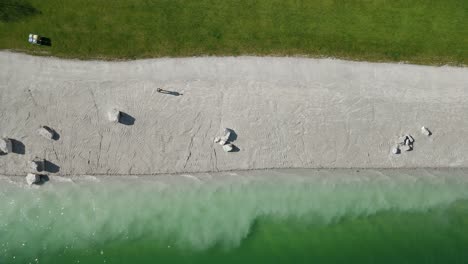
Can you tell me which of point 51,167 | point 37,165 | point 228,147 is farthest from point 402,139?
point 37,165

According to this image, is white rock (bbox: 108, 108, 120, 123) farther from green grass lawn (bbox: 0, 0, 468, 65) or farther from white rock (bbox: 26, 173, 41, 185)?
white rock (bbox: 26, 173, 41, 185)

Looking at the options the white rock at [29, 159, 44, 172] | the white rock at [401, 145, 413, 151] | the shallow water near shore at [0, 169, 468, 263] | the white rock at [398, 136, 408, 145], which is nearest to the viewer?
the white rock at [29, 159, 44, 172]

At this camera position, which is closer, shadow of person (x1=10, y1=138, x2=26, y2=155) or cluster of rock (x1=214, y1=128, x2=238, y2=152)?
shadow of person (x1=10, y1=138, x2=26, y2=155)

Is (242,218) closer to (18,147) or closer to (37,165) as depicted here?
(37,165)

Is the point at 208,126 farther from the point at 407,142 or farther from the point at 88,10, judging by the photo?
the point at 407,142

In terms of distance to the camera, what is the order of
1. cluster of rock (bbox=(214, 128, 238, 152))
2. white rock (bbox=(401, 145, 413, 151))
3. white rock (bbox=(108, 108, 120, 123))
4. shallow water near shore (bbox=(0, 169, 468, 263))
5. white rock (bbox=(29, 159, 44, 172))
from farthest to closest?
white rock (bbox=(401, 145, 413, 151))
cluster of rock (bbox=(214, 128, 238, 152))
shallow water near shore (bbox=(0, 169, 468, 263))
white rock (bbox=(108, 108, 120, 123))
white rock (bbox=(29, 159, 44, 172))

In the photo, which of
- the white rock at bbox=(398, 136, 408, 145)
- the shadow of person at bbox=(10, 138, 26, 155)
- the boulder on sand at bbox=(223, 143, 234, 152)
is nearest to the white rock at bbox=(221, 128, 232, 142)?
the boulder on sand at bbox=(223, 143, 234, 152)

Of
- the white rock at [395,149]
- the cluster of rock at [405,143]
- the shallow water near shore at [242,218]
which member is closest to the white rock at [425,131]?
the cluster of rock at [405,143]
